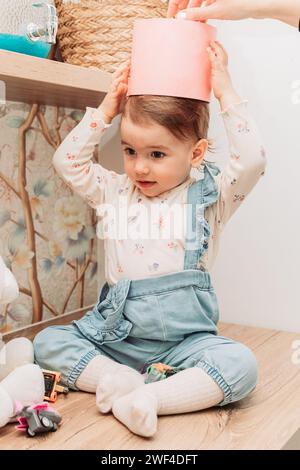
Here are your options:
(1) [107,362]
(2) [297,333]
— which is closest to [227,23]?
(2) [297,333]

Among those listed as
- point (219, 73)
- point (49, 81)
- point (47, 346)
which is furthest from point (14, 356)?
point (219, 73)

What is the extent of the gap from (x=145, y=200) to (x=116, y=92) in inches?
7.4

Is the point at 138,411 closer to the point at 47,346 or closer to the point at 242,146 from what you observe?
the point at 47,346

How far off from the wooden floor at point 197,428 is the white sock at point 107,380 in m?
0.02

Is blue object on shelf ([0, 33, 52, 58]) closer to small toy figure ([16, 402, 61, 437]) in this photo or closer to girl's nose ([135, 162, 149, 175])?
girl's nose ([135, 162, 149, 175])

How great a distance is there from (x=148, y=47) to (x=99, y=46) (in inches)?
8.7

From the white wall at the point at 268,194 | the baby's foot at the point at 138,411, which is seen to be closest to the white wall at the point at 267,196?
the white wall at the point at 268,194

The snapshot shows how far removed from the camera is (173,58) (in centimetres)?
99

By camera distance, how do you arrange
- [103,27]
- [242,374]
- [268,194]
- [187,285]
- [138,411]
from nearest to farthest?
1. [138,411]
2. [242,374]
3. [187,285]
4. [103,27]
5. [268,194]

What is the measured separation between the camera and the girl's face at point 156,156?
1.01 m

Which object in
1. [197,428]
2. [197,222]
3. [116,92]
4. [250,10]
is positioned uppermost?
[250,10]

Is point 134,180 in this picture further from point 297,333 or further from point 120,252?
point 297,333

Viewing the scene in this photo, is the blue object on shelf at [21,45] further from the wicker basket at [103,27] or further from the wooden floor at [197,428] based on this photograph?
the wooden floor at [197,428]

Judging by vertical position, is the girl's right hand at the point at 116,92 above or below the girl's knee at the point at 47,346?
above
